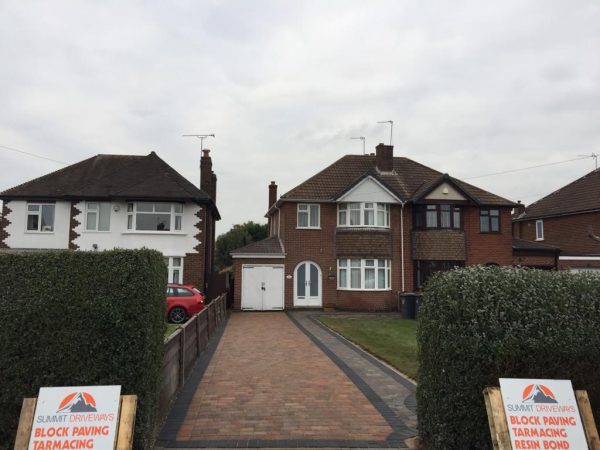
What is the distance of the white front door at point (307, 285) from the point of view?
22609 millimetres

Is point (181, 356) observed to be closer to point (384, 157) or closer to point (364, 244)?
point (364, 244)

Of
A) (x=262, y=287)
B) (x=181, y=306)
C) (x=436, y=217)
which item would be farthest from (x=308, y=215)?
(x=181, y=306)

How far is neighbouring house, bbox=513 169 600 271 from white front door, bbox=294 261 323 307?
12697mm

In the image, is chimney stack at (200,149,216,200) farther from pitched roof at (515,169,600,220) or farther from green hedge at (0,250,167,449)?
pitched roof at (515,169,600,220)

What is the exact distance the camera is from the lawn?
33.3 feet

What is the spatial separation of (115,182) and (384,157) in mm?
14541

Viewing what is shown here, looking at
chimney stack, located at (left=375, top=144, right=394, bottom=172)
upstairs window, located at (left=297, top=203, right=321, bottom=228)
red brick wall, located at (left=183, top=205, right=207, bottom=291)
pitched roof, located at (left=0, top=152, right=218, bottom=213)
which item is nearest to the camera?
pitched roof, located at (left=0, top=152, right=218, bottom=213)

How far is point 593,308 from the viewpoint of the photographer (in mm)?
4711

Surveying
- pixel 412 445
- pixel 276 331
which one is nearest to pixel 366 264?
pixel 276 331

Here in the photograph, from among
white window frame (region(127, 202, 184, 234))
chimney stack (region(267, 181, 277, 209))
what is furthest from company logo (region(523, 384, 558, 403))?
chimney stack (region(267, 181, 277, 209))

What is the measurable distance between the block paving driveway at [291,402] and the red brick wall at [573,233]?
75.3 feet

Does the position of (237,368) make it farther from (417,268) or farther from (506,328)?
(417,268)

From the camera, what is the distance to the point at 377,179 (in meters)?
22.8

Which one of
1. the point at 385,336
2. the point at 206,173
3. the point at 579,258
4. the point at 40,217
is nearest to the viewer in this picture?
the point at 385,336
